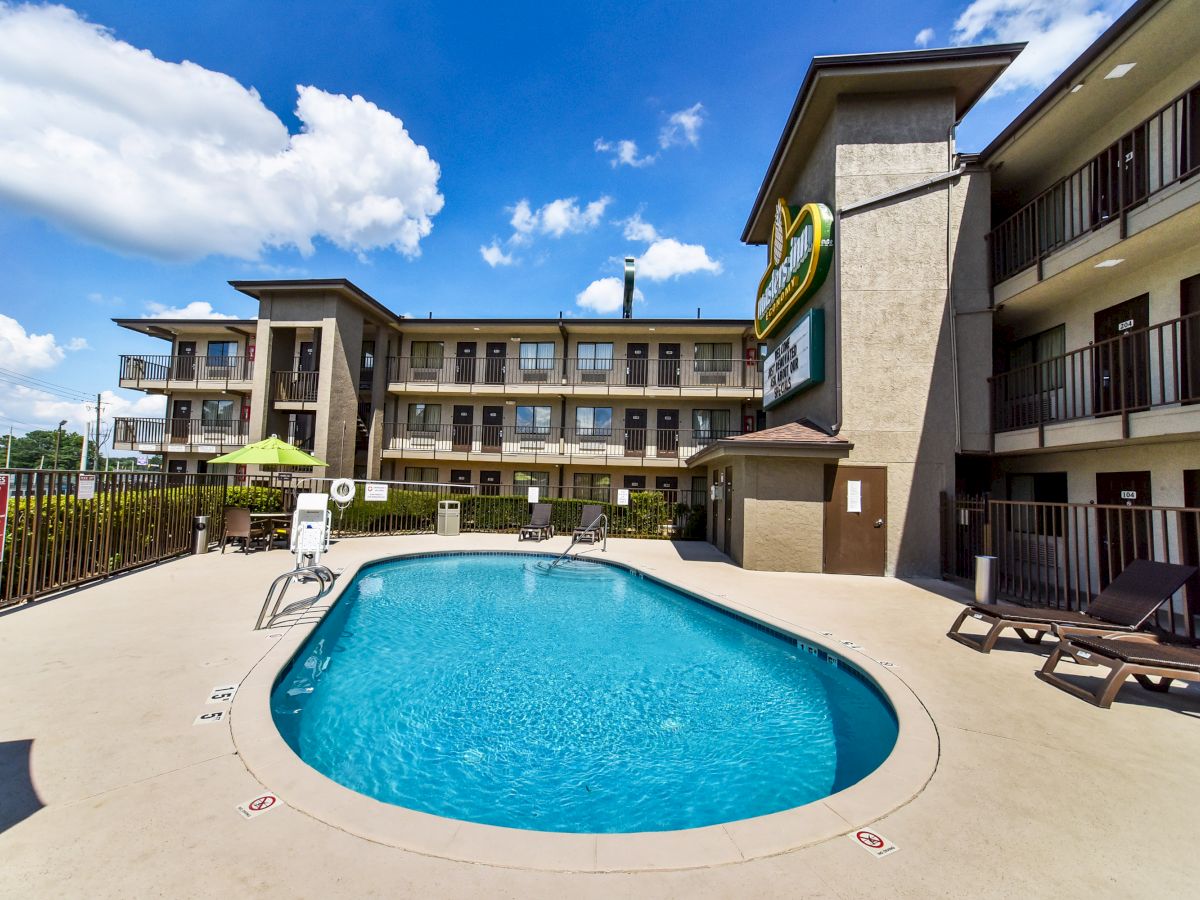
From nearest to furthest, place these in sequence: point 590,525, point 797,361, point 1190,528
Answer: point 1190,528 → point 797,361 → point 590,525

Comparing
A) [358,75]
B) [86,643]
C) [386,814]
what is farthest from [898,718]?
[358,75]

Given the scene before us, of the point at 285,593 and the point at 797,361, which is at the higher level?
the point at 797,361

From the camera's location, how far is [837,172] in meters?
10.9

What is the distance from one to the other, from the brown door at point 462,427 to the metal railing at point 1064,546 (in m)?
→ 17.6

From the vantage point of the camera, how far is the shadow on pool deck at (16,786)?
2.41 m

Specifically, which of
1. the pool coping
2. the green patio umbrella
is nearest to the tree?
the green patio umbrella

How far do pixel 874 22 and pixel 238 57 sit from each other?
13.2 m

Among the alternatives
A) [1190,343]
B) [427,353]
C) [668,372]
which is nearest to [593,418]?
[668,372]

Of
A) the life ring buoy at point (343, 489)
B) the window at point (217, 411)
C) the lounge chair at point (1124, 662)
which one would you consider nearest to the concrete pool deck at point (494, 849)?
the lounge chair at point (1124, 662)

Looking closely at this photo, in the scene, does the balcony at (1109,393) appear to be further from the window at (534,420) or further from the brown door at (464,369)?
the brown door at (464,369)

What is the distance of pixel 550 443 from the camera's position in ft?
71.1

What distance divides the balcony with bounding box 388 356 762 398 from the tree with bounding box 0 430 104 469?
7807 centimetres

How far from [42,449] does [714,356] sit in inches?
4213

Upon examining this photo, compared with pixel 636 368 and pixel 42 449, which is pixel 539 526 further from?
pixel 42 449
